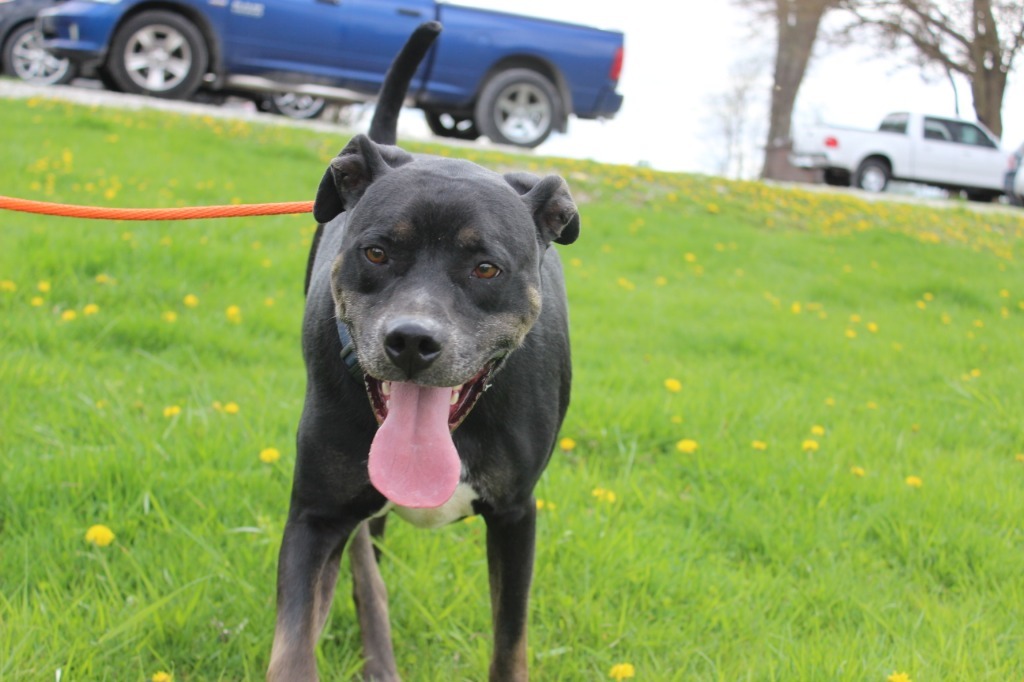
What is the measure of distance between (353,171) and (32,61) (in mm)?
12672

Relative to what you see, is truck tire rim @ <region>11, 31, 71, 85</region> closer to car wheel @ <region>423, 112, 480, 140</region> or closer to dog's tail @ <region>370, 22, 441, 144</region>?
car wheel @ <region>423, 112, 480, 140</region>

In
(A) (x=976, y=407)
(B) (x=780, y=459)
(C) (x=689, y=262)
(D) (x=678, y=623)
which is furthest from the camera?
(C) (x=689, y=262)

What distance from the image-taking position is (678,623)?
296cm

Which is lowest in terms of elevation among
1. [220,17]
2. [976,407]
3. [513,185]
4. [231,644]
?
[231,644]

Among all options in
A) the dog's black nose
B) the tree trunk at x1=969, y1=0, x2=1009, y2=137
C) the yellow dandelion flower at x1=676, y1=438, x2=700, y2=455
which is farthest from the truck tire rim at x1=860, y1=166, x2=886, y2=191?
the dog's black nose

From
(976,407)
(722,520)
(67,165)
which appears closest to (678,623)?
(722,520)

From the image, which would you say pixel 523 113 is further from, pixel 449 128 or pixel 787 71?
pixel 787 71

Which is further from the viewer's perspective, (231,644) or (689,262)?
(689,262)

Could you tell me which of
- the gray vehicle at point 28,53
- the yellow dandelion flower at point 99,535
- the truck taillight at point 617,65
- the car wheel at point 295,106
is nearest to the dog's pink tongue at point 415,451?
the yellow dandelion flower at point 99,535

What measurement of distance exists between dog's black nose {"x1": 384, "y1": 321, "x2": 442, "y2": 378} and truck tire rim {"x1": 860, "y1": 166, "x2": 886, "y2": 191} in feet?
66.9

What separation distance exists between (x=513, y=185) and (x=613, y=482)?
68.1 inches

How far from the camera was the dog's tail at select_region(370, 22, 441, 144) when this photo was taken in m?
3.25

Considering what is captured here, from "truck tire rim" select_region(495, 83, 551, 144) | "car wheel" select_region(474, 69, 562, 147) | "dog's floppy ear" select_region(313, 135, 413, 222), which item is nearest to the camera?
"dog's floppy ear" select_region(313, 135, 413, 222)

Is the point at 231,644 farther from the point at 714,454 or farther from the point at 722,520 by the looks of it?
the point at 714,454
